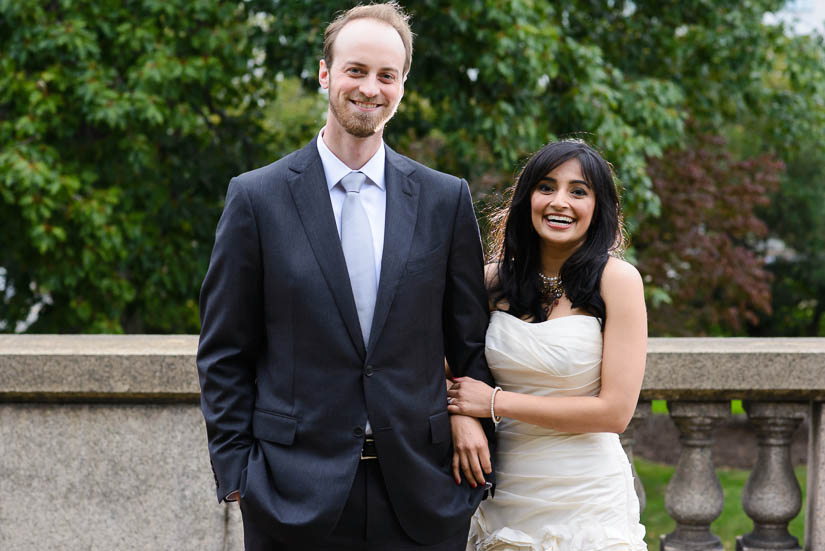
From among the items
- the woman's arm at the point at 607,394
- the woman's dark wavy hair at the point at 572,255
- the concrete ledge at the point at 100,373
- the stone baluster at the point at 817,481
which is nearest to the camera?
the woman's arm at the point at 607,394

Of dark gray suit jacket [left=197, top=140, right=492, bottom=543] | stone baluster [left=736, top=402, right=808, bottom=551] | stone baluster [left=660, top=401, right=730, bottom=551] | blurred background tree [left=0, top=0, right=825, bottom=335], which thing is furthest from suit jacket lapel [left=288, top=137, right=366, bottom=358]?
blurred background tree [left=0, top=0, right=825, bottom=335]

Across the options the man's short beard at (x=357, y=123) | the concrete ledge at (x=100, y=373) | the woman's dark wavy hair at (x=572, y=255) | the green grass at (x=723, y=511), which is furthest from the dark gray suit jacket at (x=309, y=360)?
the green grass at (x=723, y=511)

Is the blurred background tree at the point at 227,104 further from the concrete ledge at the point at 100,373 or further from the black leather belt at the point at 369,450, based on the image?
the black leather belt at the point at 369,450

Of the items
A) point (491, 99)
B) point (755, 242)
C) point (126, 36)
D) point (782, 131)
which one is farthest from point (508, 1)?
point (755, 242)

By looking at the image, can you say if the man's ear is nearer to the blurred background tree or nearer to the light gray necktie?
the light gray necktie

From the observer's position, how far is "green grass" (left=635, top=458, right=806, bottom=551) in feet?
21.7

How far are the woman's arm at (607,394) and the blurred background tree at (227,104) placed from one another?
331cm

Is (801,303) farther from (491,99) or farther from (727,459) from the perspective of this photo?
(491,99)

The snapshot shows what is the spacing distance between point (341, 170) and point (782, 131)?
8.67 meters

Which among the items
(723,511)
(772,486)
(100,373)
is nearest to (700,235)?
(723,511)

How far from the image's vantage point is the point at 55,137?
777cm

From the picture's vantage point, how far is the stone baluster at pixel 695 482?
3.36 metres

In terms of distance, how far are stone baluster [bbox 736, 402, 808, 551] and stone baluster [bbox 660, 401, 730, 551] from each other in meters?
0.12

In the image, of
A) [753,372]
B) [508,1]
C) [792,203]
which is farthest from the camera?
[792,203]
